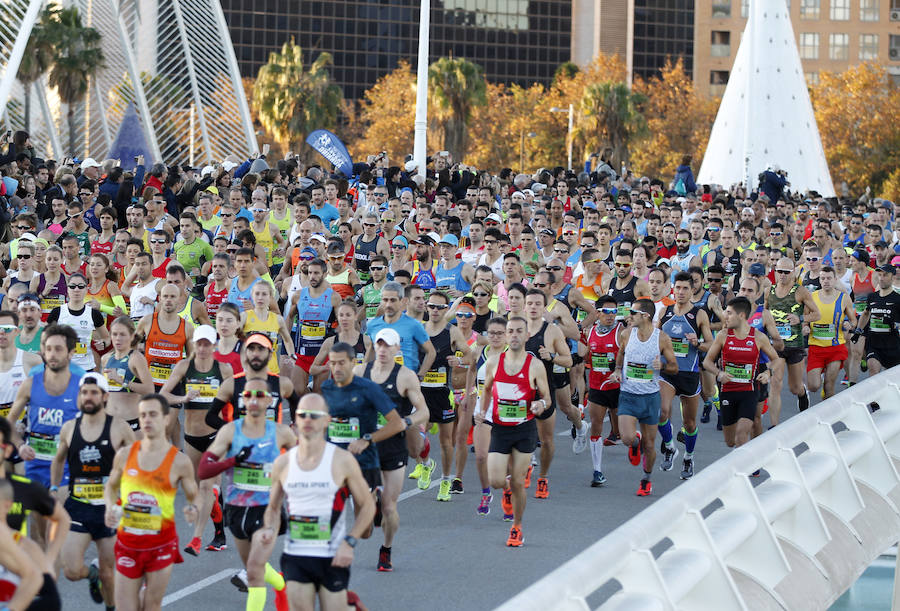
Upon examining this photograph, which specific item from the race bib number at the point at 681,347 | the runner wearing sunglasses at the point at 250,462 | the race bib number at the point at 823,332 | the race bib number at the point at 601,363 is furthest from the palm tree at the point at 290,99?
the runner wearing sunglasses at the point at 250,462

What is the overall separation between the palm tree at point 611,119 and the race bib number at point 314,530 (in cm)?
5511

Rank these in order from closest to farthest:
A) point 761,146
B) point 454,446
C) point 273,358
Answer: point 273,358 < point 454,446 < point 761,146

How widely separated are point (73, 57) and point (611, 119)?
23394 millimetres

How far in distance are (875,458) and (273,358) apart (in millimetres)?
4378

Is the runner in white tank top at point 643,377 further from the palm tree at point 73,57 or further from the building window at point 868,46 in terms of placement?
the building window at point 868,46

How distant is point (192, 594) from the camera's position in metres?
9.47

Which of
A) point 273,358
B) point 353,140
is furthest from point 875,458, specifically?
point 353,140

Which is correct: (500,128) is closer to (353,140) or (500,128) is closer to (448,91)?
(353,140)

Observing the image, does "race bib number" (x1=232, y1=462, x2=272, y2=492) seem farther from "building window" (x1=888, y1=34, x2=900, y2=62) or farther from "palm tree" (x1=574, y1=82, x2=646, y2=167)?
"building window" (x1=888, y1=34, x2=900, y2=62)

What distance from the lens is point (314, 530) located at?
754cm

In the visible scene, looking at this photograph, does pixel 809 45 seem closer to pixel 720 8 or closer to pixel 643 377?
pixel 720 8

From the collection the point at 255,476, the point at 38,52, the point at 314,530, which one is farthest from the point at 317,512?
the point at 38,52

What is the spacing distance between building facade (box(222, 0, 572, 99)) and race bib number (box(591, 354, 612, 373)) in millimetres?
97615

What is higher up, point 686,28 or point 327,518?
point 686,28
